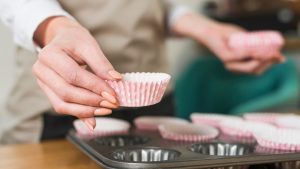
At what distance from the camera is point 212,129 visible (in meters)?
1.03

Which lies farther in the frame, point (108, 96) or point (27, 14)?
point (27, 14)

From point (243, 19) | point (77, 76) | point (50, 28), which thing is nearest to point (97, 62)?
point (77, 76)

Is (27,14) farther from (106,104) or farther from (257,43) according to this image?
(257,43)

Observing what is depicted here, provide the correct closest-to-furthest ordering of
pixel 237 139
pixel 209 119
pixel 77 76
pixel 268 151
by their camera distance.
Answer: pixel 77 76
pixel 268 151
pixel 237 139
pixel 209 119

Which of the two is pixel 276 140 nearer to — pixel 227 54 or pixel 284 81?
pixel 227 54

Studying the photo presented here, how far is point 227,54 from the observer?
1.25 meters

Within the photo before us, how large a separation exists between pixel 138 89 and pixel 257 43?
483mm

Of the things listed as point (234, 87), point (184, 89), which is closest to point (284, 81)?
point (234, 87)

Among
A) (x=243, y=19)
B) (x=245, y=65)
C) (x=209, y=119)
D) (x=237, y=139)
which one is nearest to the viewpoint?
(x=237, y=139)

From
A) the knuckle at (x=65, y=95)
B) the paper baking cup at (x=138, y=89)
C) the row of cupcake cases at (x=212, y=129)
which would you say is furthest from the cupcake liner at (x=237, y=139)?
the knuckle at (x=65, y=95)

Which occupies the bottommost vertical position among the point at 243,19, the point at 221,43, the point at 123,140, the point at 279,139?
the point at 123,140

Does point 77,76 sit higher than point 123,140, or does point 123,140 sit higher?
point 77,76

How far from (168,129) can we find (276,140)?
208mm

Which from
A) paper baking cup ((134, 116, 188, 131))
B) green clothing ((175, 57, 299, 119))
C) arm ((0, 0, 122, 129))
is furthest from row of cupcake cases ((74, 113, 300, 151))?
green clothing ((175, 57, 299, 119))
